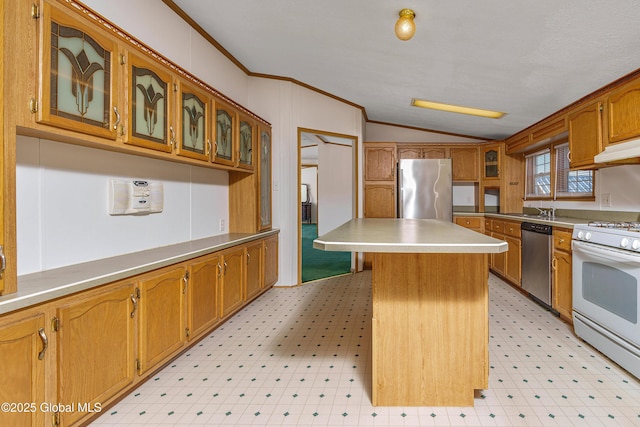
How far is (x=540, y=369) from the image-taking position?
2062 mm

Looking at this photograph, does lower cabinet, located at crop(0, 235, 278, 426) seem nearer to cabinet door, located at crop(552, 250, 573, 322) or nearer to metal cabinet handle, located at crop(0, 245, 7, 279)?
metal cabinet handle, located at crop(0, 245, 7, 279)

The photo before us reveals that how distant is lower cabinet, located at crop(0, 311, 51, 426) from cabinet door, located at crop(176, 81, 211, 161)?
4.39 feet

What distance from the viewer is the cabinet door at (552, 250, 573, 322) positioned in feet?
9.04

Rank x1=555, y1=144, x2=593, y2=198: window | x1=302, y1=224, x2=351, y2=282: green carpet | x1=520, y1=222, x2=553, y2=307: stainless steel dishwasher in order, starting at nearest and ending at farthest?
x1=520, y1=222, x2=553, y2=307: stainless steel dishwasher
x1=555, y1=144, x2=593, y2=198: window
x1=302, y1=224, x2=351, y2=282: green carpet

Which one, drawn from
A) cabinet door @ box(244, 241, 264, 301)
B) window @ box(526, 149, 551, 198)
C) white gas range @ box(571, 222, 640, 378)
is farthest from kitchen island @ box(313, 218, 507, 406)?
window @ box(526, 149, 551, 198)

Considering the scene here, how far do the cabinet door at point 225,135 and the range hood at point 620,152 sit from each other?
309cm

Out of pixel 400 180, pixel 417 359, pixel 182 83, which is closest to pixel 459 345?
pixel 417 359

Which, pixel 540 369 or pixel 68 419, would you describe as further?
pixel 540 369

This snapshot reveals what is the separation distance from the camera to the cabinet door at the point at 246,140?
317cm

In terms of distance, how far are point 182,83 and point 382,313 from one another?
2020 mm

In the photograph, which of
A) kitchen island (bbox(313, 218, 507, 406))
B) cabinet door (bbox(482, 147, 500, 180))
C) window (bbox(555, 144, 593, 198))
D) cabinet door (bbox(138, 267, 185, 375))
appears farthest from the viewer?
cabinet door (bbox(482, 147, 500, 180))

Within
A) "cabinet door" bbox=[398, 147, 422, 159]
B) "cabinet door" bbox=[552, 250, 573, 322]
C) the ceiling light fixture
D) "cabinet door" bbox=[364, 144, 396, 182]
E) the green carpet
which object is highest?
the ceiling light fixture

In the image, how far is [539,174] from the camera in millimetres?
4688

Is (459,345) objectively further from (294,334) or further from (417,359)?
(294,334)
